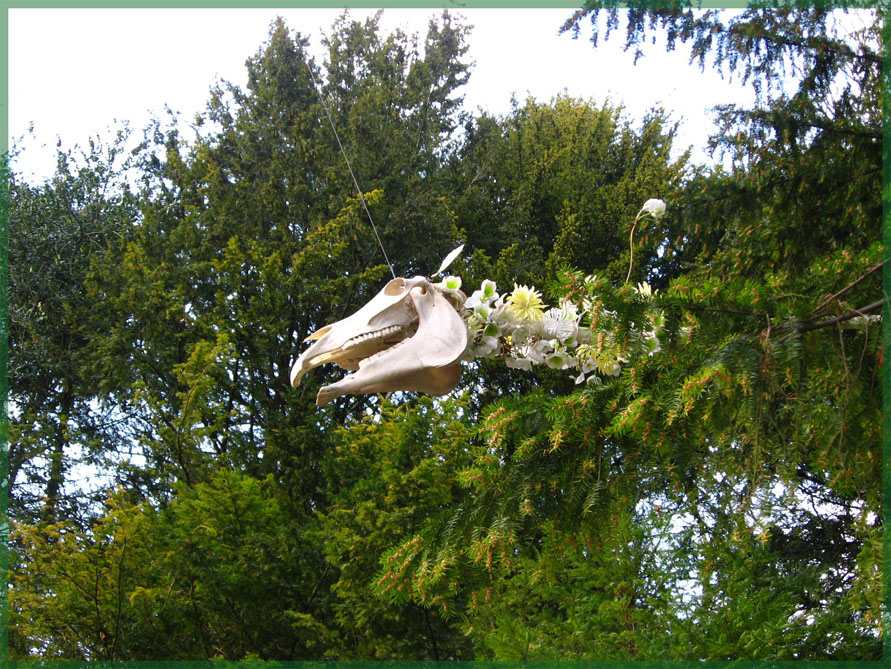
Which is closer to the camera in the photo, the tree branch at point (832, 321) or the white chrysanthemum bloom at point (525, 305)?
the tree branch at point (832, 321)

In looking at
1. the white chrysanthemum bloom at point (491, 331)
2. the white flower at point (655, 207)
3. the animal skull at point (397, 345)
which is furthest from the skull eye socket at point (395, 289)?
the white flower at point (655, 207)

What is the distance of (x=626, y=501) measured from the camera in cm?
318

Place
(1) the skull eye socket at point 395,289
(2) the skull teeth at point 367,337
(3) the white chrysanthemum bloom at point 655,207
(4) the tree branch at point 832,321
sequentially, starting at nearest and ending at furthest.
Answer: (4) the tree branch at point 832,321 < (2) the skull teeth at point 367,337 < (1) the skull eye socket at point 395,289 < (3) the white chrysanthemum bloom at point 655,207

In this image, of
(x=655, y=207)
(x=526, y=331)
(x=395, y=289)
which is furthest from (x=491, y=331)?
(x=655, y=207)

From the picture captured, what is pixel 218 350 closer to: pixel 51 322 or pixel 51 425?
pixel 51 425

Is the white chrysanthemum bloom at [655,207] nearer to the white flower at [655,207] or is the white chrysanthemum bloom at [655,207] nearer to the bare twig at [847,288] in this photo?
the white flower at [655,207]

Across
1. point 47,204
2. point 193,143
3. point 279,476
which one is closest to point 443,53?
point 193,143

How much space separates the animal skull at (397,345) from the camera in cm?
274

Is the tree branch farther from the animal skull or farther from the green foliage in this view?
the animal skull

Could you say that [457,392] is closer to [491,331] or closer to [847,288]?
[491,331]

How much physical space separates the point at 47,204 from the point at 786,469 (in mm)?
12984

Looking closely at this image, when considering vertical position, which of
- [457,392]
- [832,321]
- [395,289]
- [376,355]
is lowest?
[832,321]

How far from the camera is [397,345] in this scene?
111 inches

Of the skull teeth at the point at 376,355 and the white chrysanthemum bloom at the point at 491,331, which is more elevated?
the white chrysanthemum bloom at the point at 491,331
